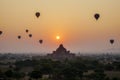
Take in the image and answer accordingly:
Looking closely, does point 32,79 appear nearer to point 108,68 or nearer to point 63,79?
point 63,79

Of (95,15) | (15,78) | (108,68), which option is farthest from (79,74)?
(108,68)

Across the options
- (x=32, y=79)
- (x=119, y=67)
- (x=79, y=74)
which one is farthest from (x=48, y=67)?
(x=119, y=67)

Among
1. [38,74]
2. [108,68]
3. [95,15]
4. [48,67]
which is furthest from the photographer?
[108,68]

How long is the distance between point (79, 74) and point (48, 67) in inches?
676

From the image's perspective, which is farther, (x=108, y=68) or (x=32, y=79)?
(x=108, y=68)

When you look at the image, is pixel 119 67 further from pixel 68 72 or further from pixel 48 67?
pixel 68 72

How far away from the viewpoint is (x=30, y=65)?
137 m

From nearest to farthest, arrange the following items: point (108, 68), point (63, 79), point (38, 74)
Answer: point (63, 79)
point (38, 74)
point (108, 68)

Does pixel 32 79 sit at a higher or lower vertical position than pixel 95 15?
lower

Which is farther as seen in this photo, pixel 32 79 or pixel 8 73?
pixel 8 73

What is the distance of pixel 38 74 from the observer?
8350 cm

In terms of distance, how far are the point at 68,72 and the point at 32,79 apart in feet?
30.7

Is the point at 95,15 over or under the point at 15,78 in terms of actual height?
over

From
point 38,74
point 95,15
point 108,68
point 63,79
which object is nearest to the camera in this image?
point 95,15
